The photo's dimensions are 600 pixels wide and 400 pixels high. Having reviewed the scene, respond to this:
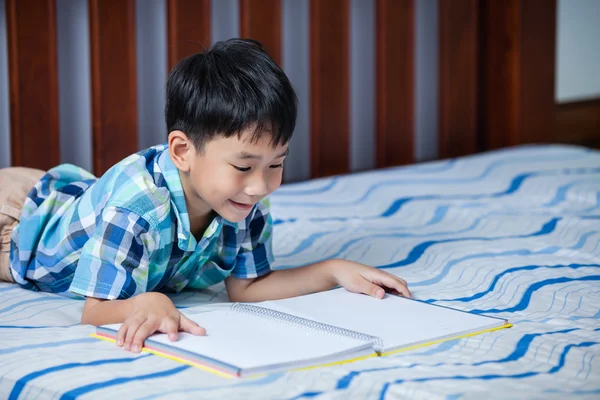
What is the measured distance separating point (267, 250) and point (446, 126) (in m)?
1.38

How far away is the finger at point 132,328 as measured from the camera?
0.81 metres

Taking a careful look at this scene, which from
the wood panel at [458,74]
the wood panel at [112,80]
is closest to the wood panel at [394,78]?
the wood panel at [458,74]

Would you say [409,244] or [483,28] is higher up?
[483,28]

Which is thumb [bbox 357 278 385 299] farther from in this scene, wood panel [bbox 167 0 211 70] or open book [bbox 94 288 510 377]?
wood panel [bbox 167 0 211 70]

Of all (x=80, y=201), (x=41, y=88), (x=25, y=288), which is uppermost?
(x=41, y=88)

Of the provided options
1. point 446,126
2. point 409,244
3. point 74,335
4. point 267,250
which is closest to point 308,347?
point 74,335

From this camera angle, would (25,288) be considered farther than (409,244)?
No

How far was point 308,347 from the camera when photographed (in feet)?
2.58

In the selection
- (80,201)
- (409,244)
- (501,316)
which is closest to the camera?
(501,316)

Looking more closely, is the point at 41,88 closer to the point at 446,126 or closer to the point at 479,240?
the point at 479,240

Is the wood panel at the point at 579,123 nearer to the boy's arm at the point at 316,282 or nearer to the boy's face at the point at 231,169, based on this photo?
the boy's arm at the point at 316,282

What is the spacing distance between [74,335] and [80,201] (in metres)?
0.27

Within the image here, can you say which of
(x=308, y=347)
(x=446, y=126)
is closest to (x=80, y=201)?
(x=308, y=347)

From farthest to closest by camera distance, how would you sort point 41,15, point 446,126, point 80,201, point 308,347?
point 446,126 → point 41,15 → point 80,201 → point 308,347
